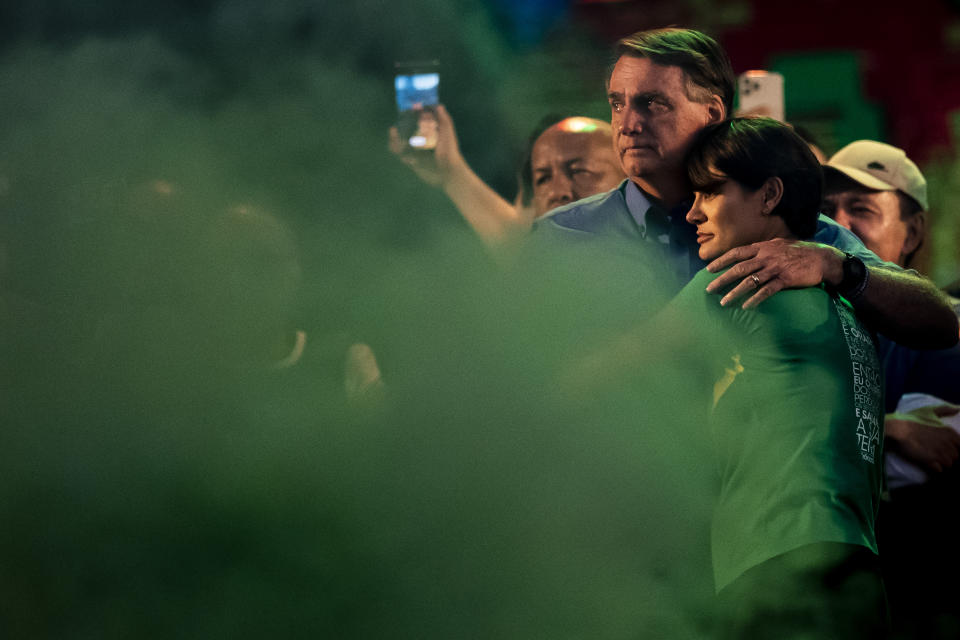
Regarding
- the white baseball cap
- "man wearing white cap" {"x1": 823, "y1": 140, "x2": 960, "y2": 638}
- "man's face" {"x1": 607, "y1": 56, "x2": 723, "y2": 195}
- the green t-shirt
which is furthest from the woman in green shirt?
the white baseball cap

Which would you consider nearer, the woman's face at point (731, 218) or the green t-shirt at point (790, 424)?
the green t-shirt at point (790, 424)

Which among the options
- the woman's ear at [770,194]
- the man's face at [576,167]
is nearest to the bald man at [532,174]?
the man's face at [576,167]

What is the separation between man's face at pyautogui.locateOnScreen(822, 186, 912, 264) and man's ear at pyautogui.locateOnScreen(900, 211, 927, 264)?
34 millimetres

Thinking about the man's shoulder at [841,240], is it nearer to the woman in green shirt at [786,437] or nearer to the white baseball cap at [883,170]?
the woman in green shirt at [786,437]

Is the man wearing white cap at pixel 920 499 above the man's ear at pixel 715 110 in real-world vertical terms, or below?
below

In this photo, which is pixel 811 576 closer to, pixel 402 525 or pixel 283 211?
pixel 402 525

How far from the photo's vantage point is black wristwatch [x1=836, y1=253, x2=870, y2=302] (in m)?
1.58

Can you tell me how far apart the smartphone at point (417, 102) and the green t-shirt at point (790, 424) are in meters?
0.97

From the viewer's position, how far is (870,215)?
257 cm

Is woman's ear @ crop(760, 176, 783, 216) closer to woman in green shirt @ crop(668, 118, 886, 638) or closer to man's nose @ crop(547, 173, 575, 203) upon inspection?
woman in green shirt @ crop(668, 118, 886, 638)

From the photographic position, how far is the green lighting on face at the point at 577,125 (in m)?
2.47

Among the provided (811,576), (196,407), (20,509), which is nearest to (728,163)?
(811,576)

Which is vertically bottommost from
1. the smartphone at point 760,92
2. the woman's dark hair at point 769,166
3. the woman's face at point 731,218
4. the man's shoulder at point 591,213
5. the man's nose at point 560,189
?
the man's nose at point 560,189

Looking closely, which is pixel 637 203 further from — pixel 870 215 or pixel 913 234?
pixel 913 234
